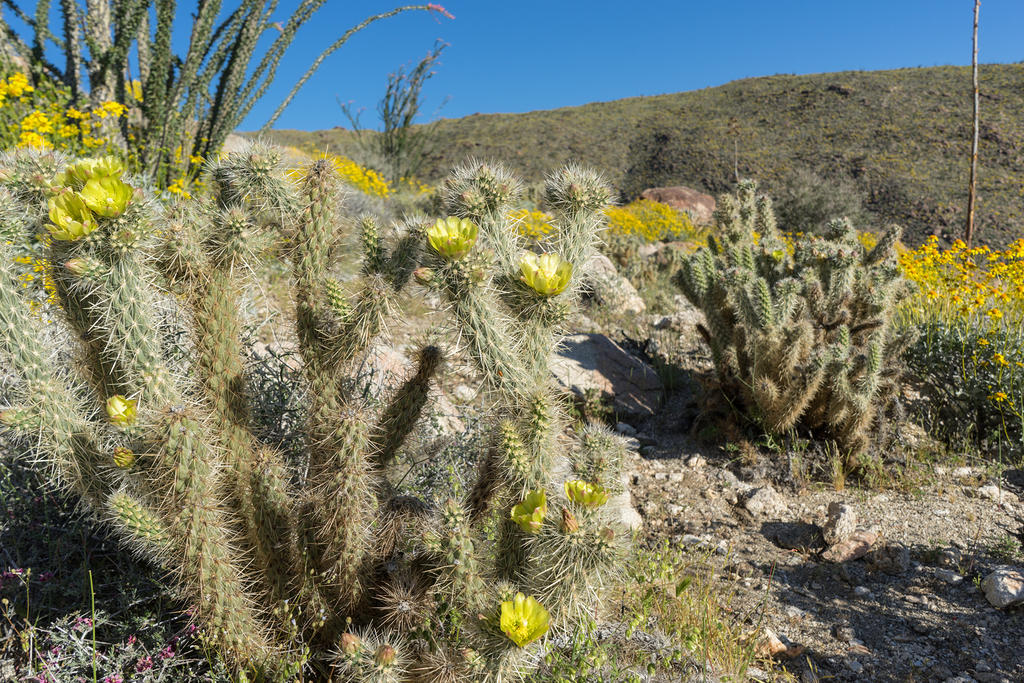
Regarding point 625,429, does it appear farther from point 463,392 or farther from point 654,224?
point 654,224

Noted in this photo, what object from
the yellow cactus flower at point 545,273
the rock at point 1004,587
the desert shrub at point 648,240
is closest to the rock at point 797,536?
the rock at point 1004,587

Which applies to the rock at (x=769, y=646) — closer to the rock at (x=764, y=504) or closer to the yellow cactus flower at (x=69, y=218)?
the rock at (x=764, y=504)

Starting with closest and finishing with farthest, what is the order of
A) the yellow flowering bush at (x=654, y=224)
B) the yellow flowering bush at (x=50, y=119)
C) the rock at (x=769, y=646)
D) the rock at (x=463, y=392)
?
the rock at (x=769, y=646)
the rock at (x=463, y=392)
the yellow flowering bush at (x=50, y=119)
the yellow flowering bush at (x=654, y=224)

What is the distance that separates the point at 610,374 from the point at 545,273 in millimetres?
3461

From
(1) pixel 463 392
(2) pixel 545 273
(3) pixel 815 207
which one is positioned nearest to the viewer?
(2) pixel 545 273

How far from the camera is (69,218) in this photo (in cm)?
162

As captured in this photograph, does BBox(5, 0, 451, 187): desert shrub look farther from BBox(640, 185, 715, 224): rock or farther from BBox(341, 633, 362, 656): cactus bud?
BBox(640, 185, 715, 224): rock

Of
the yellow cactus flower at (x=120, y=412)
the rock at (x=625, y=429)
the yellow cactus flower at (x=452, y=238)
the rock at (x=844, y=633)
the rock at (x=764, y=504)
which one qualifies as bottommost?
the rock at (x=844, y=633)

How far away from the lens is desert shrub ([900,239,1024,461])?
3.99 m

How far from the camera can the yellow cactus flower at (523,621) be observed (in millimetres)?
1470

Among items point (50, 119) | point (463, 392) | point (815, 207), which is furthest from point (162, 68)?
point (815, 207)

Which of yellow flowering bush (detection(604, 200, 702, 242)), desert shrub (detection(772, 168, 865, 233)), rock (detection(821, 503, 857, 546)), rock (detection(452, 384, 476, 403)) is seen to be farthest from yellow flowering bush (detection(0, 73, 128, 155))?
desert shrub (detection(772, 168, 865, 233))

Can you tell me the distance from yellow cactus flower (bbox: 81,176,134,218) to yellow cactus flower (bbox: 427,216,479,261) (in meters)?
0.81

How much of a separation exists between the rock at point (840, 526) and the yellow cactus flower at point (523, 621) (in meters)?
2.28
